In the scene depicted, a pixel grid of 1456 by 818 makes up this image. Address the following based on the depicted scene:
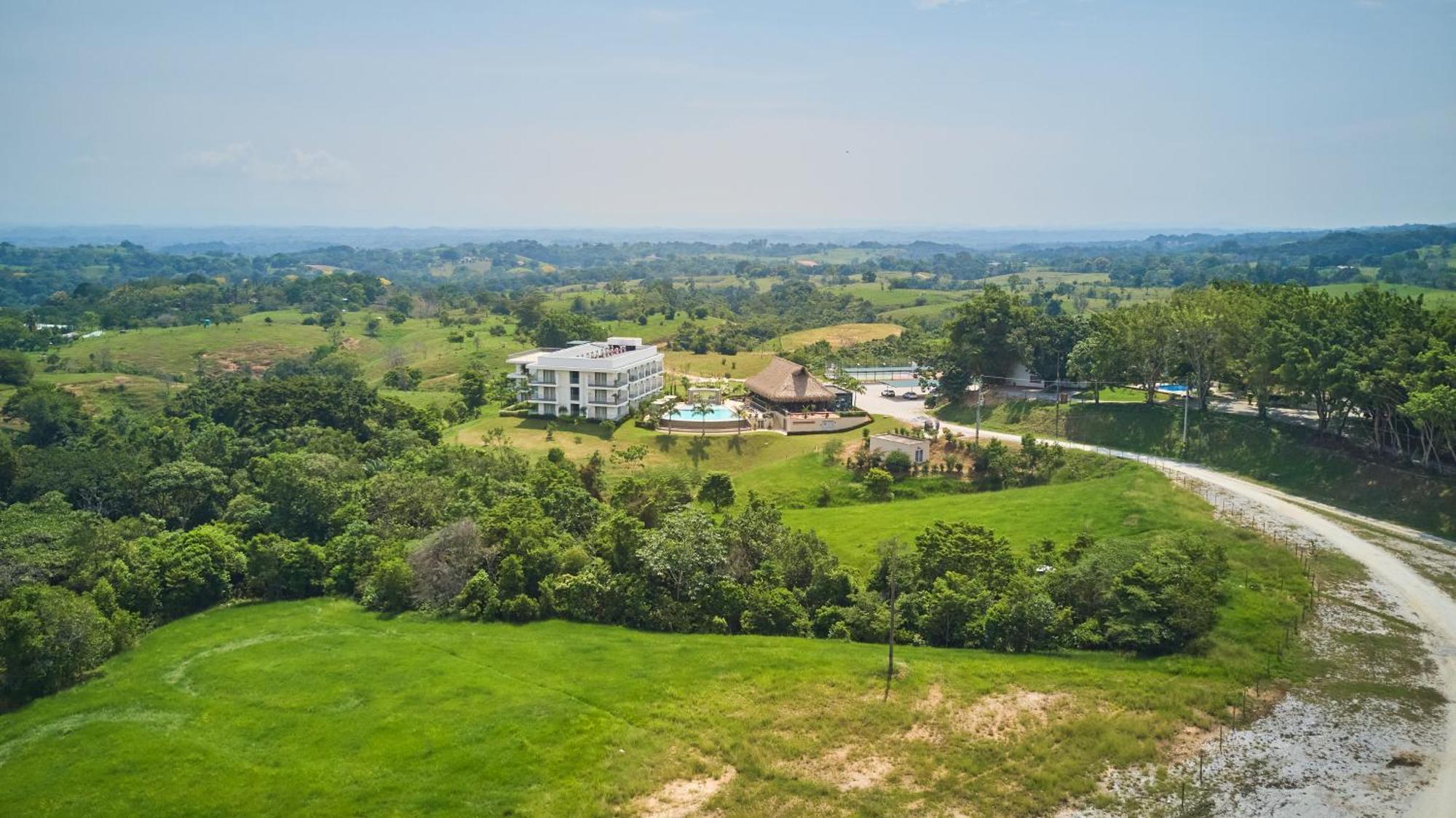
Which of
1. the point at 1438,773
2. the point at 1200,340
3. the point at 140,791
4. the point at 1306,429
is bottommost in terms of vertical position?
the point at 140,791

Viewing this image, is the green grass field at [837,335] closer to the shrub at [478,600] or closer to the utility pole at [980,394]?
the utility pole at [980,394]

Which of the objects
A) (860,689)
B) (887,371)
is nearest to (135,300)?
(887,371)

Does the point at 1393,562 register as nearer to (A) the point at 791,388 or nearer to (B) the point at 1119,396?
(B) the point at 1119,396

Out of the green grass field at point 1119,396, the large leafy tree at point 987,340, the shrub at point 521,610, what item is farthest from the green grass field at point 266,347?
the shrub at point 521,610

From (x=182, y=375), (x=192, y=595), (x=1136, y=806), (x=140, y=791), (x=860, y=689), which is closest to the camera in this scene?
(x=1136, y=806)

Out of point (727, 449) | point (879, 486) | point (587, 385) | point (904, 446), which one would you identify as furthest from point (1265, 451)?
point (587, 385)

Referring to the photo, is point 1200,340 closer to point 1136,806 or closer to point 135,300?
point 1136,806
